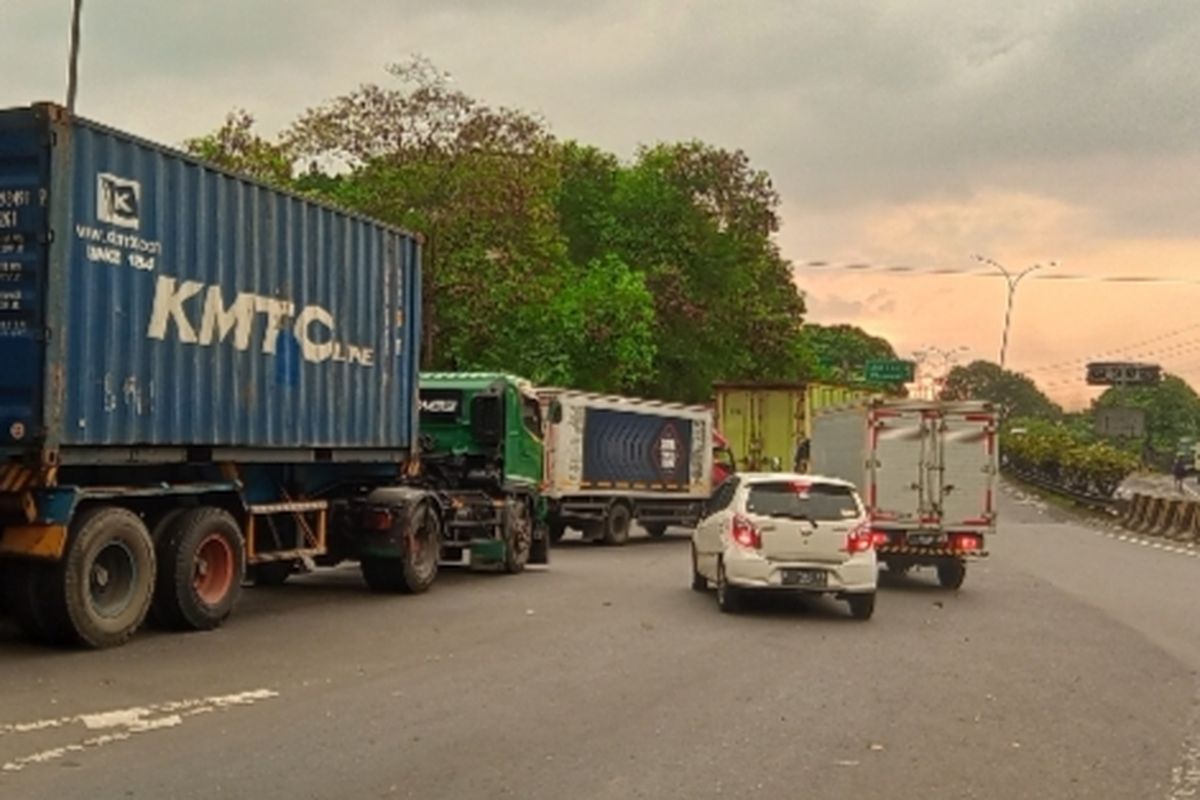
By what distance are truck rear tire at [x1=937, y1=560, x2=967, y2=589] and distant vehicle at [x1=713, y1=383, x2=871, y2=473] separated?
1374cm

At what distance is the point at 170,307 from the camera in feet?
38.7

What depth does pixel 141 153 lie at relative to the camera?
450 inches

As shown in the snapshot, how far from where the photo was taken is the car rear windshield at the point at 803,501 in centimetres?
1498

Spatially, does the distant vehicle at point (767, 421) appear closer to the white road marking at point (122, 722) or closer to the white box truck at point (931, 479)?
the white box truck at point (931, 479)

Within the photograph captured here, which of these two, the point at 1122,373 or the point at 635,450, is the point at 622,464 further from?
the point at 1122,373

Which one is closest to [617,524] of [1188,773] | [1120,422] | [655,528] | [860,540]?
[655,528]

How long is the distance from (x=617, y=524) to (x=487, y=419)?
8.64 m

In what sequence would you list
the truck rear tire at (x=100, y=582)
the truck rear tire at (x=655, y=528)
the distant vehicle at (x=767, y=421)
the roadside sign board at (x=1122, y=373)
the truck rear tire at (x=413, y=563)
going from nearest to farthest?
the truck rear tire at (x=100, y=582) → the truck rear tire at (x=413, y=563) → the truck rear tire at (x=655, y=528) → the distant vehicle at (x=767, y=421) → the roadside sign board at (x=1122, y=373)

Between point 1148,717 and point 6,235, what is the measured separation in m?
8.54

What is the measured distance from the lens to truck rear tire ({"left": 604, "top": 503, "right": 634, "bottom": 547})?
27203 millimetres

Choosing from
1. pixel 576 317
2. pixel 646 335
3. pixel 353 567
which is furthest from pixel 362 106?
pixel 353 567

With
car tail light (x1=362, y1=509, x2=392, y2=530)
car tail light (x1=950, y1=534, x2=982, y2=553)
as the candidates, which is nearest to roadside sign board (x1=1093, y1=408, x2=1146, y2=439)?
car tail light (x1=950, y1=534, x2=982, y2=553)

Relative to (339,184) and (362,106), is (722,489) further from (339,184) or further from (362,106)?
(339,184)

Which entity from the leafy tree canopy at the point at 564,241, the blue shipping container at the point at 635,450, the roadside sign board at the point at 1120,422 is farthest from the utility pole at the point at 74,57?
the roadside sign board at the point at 1120,422
